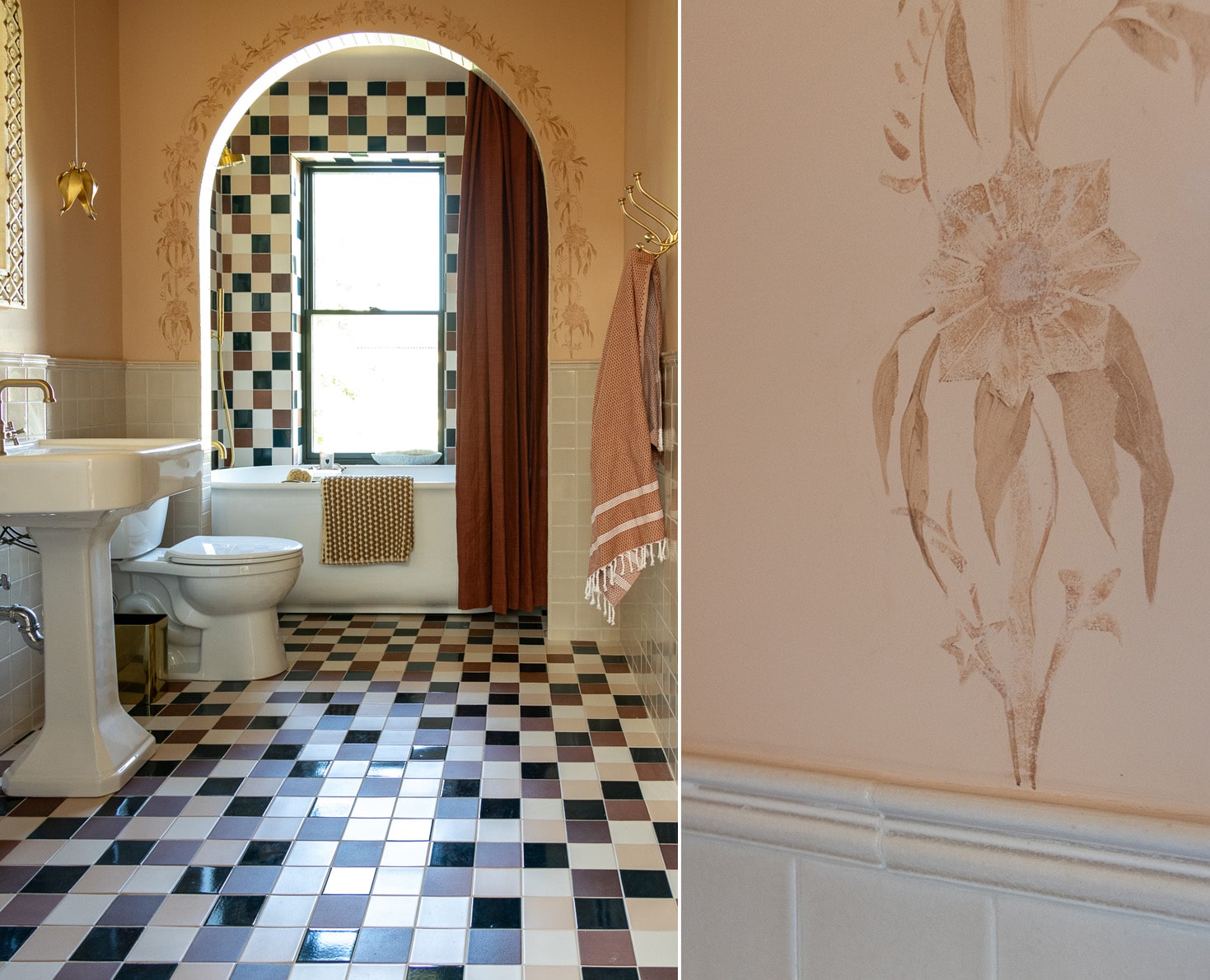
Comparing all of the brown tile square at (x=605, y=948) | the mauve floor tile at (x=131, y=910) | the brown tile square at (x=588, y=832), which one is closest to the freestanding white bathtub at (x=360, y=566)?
the brown tile square at (x=588, y=832)

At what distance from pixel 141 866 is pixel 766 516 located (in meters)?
2.08

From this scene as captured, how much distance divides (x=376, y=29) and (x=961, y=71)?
393cm

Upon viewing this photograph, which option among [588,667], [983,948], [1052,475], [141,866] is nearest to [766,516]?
[1052,475]

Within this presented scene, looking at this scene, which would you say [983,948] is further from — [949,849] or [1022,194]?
[1022,194]

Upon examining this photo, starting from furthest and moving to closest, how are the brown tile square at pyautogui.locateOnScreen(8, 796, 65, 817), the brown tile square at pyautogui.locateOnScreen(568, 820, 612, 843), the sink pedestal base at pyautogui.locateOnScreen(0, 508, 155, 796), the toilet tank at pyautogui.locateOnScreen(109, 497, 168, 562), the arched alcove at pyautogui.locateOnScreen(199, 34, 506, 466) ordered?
the arched alcove at pyautogui.locateOnScreen(199, 34, 506, 466) < the toilet tank at pyautogui.locateOnScreen(109, 497, 168, 562) < the sink pedestal base at pyautogui.locateOnScreen(0, 508, 155, 796) < the brown tile square at pyautogui.locateOnScreen(8, 796, 65, 817) < the brown tile square at pyautogui.locateOnScreen(568, 820, 612, 843)

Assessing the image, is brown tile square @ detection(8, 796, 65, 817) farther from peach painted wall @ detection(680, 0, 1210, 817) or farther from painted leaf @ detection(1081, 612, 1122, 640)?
painted leaf @ detection(1081, 612, 1122, 640)

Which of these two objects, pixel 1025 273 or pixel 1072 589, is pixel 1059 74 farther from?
pixel 1072 589

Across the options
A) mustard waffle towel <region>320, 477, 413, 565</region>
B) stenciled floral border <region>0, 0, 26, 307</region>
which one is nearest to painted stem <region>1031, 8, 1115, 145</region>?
stenciled floral border <region>0, 0, 26, 307</region>

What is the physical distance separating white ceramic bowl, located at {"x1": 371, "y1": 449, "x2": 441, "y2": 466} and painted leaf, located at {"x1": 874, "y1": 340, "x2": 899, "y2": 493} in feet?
17.1

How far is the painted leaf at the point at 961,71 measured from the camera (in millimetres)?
546

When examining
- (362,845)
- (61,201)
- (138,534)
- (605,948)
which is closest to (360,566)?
(138,534)

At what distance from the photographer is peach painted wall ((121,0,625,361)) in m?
3.99

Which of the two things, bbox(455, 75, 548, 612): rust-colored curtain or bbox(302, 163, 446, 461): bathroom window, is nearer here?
bbox(455, 75, 548, 612): rust-colored curtain

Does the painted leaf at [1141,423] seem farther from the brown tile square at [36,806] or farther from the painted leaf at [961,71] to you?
the brown tile square at [36,806]
